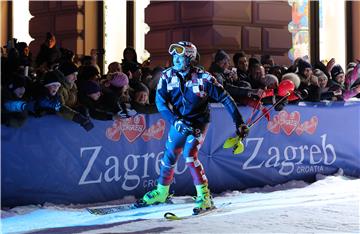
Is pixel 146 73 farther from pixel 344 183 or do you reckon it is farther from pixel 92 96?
pixel 344 183

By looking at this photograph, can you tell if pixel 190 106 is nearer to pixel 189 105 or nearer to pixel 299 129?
pixel 189 105

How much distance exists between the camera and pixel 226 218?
6.51 m

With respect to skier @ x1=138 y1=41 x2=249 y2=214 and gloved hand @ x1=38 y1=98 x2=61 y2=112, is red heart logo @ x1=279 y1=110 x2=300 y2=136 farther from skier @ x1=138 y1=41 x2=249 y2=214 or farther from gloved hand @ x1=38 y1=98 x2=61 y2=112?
gloved hand @ x1=38 y1=98 x2=61 y2=112

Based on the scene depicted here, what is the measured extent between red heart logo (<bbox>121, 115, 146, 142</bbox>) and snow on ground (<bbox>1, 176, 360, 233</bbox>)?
37.2 inches

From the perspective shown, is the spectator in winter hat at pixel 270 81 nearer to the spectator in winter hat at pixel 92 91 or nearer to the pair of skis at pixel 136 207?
the pair of skis at pixel 136 207

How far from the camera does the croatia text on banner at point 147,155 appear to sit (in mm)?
6957

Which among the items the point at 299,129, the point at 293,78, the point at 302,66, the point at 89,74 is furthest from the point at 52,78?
the point at 302,66

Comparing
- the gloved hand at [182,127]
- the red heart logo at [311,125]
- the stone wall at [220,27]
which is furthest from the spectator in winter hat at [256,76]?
the gloved hand at [182,127]

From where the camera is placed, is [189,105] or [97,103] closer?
[189,105]

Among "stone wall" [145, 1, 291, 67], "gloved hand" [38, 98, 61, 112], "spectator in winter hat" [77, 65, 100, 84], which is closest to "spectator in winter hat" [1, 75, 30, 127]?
"gloved hand" [38, 98, 61, 112]

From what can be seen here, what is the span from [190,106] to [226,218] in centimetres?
120

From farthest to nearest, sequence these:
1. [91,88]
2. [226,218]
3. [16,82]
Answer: [91,88], [16,82], [226,218]

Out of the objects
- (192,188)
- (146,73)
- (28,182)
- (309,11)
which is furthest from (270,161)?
(309,11)

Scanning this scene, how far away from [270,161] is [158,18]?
4.08 metres
